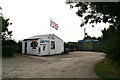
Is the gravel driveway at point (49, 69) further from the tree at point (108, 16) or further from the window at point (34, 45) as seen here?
the window at point (34, 45)

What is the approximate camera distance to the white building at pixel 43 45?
45.3 meters

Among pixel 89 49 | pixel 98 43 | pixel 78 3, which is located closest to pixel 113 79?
pixel 78 3

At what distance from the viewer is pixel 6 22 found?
152ft

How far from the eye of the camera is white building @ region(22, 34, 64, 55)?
4531 centimetres

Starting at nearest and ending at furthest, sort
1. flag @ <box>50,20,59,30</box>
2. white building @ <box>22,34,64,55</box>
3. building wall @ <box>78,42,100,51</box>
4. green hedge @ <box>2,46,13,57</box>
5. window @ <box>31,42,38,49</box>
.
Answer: green hedge @ <box>2,46,13,57</box>, white building @ <box>22,34,64,55</box>, window @ <box>31,42,38,49</box>, flag @ <box>50,20,59,30</box>, building wall @ <box>78,42,100,51</box>

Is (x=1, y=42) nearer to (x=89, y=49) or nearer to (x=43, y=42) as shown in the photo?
(x=43, y=42)

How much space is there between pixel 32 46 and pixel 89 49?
807 inches

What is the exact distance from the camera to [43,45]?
4594 centimetres

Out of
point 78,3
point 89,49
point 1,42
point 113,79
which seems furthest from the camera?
point 89,49

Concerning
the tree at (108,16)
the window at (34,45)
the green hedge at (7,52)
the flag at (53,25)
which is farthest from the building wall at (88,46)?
the tree at (108,16)

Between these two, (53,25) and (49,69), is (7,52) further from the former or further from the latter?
(49,69)

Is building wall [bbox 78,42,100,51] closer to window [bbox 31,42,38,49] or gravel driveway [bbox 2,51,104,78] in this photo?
window [bbox 31,42,38,49]

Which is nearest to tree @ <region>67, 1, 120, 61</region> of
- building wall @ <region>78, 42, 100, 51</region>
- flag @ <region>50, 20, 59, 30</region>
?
flag @ <region>50, 20, 59, 30</region>

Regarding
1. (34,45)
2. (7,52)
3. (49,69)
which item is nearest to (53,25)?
(34,45)
